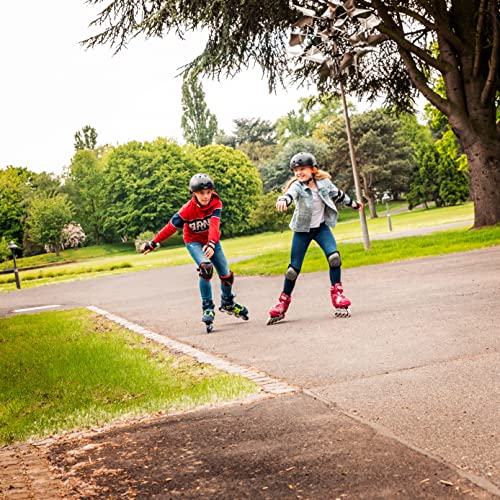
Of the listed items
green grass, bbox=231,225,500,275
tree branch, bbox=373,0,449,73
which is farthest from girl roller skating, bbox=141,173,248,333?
tree branch, bbox=373,0,449,73

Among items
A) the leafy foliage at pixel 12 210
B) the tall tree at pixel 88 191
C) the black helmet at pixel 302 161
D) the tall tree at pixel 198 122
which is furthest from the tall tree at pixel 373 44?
the tall tree at pixel 198 122

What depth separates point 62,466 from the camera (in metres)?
4.06

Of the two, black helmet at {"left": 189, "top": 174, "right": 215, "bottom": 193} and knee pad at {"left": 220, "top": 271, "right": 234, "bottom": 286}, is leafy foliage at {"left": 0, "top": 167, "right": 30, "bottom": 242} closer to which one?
knee pad at {"left": 220, "top": 271, "right": 234, "bottom": 286}

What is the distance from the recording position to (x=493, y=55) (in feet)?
65.0

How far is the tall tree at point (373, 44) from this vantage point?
18.3m

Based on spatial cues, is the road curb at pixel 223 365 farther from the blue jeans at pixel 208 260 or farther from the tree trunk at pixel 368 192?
the tree trunk at pixel 368 192

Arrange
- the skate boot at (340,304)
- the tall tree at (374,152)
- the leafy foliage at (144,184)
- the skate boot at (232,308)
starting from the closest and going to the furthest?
the skate boot at (340,304), the skate boot at (232,308), the tall tree at (374,152), the leafy foliage at (144,184)

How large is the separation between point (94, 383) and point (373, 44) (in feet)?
51.9

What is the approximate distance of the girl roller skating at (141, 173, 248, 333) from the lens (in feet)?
29.5

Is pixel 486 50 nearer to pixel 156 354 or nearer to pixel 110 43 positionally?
pixel 110 43

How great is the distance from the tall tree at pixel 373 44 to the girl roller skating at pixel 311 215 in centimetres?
961

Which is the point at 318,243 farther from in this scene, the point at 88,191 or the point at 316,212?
the point at 88,191

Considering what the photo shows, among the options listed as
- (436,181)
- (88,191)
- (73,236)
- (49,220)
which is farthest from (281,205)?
(88,191)

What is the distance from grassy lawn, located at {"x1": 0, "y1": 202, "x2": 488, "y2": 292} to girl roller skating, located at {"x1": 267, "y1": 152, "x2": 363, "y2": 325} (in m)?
7.88
